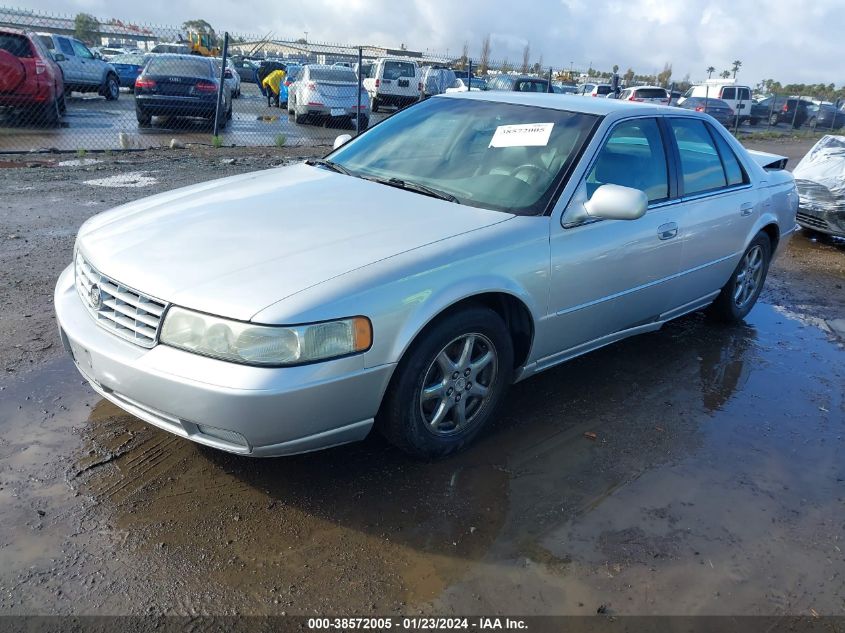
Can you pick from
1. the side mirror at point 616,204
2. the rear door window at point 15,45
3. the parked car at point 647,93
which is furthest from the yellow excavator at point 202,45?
the side mirror at point 616,204

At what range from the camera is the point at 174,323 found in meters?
2.61

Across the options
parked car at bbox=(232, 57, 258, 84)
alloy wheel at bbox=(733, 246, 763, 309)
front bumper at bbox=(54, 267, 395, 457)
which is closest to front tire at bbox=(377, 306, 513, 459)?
front bumper at bbox=(54, 267, 395, 457)

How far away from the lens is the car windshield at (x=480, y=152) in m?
3.55

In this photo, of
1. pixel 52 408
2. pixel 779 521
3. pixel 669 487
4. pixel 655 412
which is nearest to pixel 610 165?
pixel 655 412

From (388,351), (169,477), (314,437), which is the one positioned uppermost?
(388,351)

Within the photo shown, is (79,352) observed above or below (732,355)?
above

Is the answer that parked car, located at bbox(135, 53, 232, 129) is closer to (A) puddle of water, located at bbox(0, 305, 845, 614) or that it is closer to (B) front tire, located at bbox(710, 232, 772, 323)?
(B) front tire, located at bbox(710, 232, 772, 323)

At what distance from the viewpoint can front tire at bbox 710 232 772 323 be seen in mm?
5113

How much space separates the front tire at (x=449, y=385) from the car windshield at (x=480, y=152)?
66cm

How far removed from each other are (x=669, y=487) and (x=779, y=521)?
459 millimetres

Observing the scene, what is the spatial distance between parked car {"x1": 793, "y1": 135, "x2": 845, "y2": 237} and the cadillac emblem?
819 centimetres

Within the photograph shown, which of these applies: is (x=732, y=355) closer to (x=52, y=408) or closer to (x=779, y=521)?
(x=779, y=521)

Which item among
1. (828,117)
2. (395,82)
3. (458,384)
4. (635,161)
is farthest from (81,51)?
(828,117)

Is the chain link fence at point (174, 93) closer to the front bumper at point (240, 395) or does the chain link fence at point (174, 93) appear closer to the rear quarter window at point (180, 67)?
the rear quarter window at point (180, 67)
